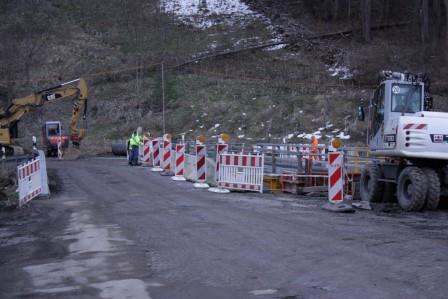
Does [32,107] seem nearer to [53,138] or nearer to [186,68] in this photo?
[53,138]

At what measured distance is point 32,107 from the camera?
33719 millimetres

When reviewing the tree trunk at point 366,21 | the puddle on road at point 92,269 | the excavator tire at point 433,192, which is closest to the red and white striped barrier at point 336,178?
the excavator tire at point 433,192

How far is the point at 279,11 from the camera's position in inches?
2462

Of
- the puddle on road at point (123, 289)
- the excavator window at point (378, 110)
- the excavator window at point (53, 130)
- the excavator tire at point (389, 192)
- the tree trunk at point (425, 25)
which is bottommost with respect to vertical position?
the excavator tire at point (389, 192)

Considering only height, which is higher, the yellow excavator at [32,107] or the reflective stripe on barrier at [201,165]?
the yellow excavator at [32,107]

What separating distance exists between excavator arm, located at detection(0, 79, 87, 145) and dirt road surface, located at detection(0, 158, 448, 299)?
20.1m

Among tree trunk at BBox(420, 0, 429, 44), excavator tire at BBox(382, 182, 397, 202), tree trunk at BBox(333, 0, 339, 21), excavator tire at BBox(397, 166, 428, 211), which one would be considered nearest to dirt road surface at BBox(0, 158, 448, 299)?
Result: excavator tire at BBox(397, 166, 428, 211)

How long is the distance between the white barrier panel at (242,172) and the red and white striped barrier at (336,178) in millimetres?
3033

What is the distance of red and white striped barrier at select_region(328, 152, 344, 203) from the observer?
47.5 ft

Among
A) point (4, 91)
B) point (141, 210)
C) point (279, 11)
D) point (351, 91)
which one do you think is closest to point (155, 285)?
point (141, 210)

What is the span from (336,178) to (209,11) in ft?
174

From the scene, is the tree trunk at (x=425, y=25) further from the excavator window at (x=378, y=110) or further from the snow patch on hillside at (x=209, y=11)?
the excavator window at (x=378, y=110)

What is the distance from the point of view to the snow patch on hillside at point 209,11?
202ft

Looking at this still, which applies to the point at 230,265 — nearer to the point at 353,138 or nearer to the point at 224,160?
the point at 224,160
